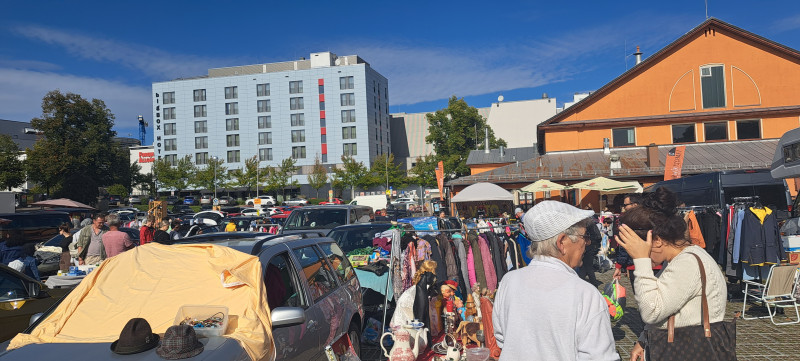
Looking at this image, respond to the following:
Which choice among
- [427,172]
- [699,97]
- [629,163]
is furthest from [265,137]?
[699,97]

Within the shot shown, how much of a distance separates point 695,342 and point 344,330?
10.8ft

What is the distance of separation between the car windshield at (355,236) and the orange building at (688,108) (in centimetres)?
1730

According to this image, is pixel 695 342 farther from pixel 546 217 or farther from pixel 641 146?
pixel 641 146

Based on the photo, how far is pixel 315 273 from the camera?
5.20 meters

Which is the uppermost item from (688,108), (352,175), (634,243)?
(688,108)

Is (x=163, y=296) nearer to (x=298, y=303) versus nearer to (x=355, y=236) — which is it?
(x=298, y=303)

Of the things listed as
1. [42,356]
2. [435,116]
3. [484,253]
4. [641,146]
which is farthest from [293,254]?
[435,116]

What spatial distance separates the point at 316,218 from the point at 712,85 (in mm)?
25914

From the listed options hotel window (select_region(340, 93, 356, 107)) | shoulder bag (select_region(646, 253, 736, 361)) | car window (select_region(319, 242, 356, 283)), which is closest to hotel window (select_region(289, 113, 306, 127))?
hotel window (select_region(340, 93, 356, 107))

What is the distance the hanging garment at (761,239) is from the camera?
882 centimetres

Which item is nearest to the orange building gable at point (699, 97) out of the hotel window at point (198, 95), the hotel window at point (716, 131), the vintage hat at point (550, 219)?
the hotel window at point (716, 131)

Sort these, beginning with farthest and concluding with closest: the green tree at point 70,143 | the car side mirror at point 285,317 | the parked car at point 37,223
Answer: the green tree at point 70,143
the parked car at point 37,223
the car side mirror at point 285,317

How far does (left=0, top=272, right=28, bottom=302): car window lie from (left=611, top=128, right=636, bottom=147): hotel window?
29.3 meters

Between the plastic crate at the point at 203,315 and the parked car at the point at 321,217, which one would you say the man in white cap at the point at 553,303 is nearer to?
the plastic crate at the point at 203,315
